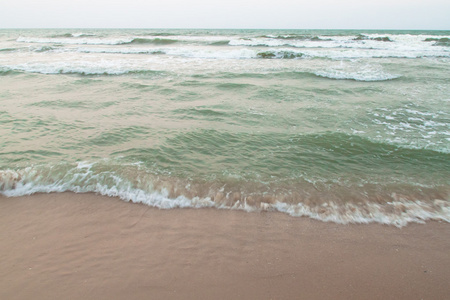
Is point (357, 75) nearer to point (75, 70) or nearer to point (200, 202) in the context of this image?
point (200, 202)

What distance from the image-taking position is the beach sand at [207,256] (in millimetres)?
2238

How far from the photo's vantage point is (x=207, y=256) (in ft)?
8.46

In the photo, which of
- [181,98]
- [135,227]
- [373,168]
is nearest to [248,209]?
[135,227]

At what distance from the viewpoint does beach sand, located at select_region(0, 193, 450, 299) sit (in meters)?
2.24

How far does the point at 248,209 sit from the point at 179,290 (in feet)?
4.37

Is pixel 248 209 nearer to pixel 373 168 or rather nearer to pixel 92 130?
pixel 373 168

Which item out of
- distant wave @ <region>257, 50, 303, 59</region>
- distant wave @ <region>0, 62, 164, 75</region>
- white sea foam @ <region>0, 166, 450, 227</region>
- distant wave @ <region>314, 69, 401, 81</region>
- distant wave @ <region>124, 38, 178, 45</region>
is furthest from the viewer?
distant wave @ <region>124, 38, 178, 45</region>

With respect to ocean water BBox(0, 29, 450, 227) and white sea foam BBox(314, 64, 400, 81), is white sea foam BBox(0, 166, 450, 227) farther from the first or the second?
white sea foam BBox(314, 64, 400, 81)

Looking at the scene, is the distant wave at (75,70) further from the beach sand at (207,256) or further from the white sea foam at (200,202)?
the beach sand at (207,256)

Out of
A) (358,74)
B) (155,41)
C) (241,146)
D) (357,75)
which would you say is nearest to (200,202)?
(241,146)

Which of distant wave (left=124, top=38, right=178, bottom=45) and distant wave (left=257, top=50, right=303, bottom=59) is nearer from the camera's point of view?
distant wave (left=257, top=50, right=303, bottom=59)

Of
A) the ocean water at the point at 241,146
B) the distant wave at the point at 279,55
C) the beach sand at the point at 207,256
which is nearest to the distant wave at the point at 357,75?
the ocean water at the point at 241,146

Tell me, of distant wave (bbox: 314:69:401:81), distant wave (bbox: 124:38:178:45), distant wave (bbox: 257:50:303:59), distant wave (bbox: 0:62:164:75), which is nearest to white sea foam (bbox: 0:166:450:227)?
distant wave (bbox: 314:69:401:81)

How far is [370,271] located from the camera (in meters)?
2.41
